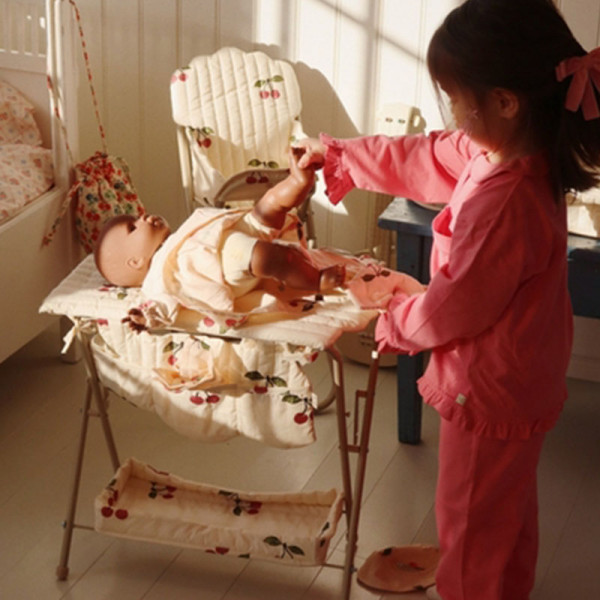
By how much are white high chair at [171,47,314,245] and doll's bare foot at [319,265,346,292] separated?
1.18 meters

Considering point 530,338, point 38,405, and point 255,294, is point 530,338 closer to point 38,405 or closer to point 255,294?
point 255,294

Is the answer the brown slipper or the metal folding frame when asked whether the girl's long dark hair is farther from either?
the brown slipper

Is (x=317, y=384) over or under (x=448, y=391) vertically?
under

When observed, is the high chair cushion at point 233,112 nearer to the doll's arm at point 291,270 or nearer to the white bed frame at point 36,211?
the white bed frame at point 36,211

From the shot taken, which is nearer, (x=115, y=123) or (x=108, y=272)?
(x=108, y=272)

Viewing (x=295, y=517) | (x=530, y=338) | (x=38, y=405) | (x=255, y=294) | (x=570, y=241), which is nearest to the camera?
(x=530, y=338)

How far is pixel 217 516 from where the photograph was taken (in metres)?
2.06

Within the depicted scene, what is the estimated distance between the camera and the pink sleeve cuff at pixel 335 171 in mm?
1809

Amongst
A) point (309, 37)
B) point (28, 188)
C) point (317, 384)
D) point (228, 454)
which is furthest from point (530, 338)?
point (309, 37)

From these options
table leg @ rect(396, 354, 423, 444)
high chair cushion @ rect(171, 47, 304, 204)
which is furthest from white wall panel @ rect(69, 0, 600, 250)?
table leg @ rect(396, 354, 423, 444)

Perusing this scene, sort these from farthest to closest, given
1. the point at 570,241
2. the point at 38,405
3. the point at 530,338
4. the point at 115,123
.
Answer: the point at 115,123, the point at 38,405, the point at 570,241, the point at 530,338

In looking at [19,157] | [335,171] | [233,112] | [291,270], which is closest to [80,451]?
[291,270]

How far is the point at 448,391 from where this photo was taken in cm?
170

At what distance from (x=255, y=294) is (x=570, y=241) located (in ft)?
2.80
